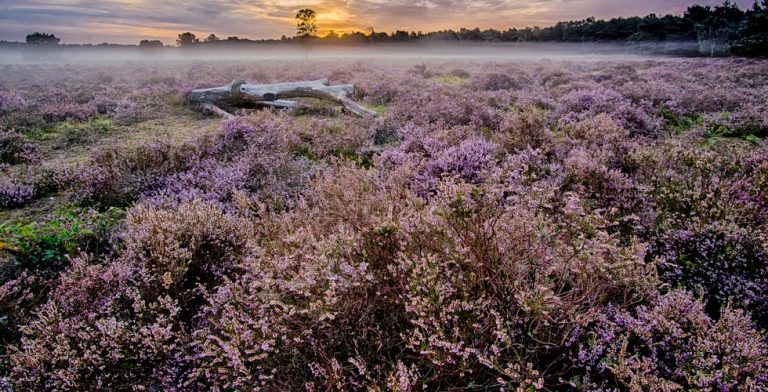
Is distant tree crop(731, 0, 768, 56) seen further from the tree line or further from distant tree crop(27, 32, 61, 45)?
distant tree crop(27, 32, 61, 45)

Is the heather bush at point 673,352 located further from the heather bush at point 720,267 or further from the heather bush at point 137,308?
the heather bush at point 137,308

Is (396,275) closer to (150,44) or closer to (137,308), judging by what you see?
(137,308)

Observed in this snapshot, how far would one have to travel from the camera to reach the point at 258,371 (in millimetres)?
2535

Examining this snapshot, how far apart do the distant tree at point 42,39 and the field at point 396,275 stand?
91.3m

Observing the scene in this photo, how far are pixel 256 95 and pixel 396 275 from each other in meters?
12.0

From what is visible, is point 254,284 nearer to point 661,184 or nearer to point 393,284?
point 393,284

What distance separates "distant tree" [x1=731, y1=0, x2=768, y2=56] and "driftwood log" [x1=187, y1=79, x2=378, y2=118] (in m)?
30.3

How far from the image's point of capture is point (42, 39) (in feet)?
242

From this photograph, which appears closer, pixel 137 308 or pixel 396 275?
pixel 396 275

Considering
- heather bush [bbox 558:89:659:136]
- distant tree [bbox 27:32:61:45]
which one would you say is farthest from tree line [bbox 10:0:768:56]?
heather bush [bbox 558:89:659:136]

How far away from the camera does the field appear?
2.41 metres

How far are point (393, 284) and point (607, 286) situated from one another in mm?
1454

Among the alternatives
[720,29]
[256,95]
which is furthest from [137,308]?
[720,29]

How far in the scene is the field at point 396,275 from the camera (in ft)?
7.90
